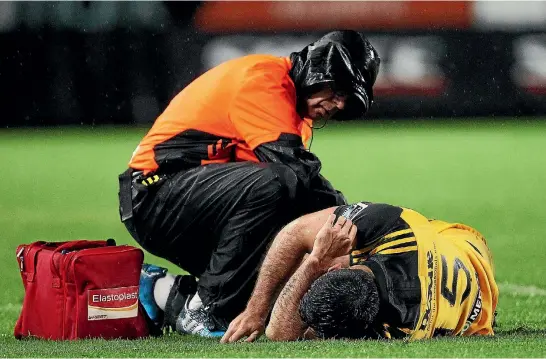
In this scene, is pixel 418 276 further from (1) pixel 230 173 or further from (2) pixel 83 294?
(2) pixel 83 294

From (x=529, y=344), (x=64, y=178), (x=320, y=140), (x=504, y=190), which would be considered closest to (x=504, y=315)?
(x=529, y=344)

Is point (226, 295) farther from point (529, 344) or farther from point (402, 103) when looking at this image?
point (402, 103)

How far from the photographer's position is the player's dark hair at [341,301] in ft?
15.8

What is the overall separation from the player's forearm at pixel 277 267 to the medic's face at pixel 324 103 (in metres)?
0.98

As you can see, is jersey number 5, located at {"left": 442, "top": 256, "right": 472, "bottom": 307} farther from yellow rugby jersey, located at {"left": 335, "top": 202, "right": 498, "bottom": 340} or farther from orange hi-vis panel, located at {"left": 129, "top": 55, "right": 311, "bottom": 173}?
orange hi-vis panel, located at {"left": 129, "top": 55, "right": 311, "bottom": 173}

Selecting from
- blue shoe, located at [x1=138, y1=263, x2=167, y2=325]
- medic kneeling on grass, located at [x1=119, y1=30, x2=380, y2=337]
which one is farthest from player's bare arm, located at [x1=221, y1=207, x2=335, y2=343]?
blue shoe, located at [x1=138, y1=263, x2=167, y2=325]

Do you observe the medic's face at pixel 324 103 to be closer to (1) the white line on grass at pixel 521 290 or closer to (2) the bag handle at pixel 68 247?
(2) the bag handle at pixel 68 247

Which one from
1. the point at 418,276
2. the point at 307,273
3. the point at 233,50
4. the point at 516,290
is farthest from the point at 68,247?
the point at 233,50

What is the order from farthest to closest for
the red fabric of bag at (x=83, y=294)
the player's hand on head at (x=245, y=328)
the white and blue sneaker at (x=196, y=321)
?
the white and blue sneaker at (x=196, y=321), the red fabric of bag at (x=83, y=294), the player's hand on head at (x=245, y=328)

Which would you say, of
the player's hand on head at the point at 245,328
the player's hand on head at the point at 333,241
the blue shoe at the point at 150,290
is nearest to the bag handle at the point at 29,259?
the blue shoe at the point at 150,290

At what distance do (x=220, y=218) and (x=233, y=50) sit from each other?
13071mm

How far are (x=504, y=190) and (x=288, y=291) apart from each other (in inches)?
299

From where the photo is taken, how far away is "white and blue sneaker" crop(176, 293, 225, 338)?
5.73 meters

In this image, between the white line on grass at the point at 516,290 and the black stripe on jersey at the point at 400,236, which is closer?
the black stripe on jersey at the point at 400,236
